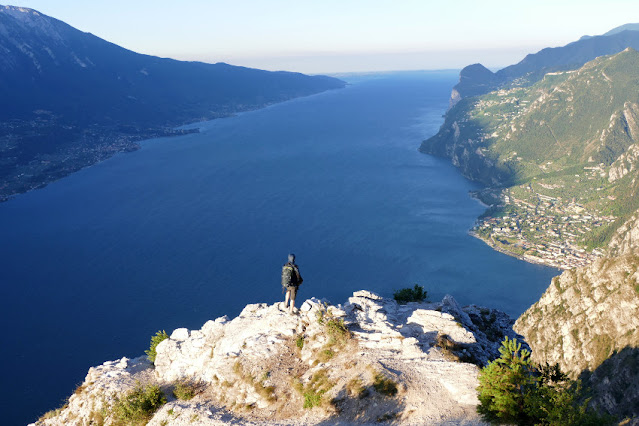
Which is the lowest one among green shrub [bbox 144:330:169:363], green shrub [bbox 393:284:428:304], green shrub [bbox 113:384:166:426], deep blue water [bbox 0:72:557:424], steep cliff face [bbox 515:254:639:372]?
deep blue water [bbox 0:72:557:424]

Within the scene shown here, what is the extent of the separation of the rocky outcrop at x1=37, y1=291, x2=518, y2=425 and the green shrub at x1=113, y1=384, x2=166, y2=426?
0.97 metres

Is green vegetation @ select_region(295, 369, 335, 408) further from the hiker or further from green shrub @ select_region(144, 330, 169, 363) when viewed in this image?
green shrub @ select_region(144, 330, 169, 363)

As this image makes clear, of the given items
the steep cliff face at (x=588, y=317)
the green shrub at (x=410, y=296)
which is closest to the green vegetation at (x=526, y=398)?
the green shrub at (x=410, y=296)

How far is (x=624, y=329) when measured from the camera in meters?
66.5

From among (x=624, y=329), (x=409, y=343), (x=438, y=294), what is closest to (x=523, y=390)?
(x=409, y=343)

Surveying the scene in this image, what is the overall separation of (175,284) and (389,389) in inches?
4902

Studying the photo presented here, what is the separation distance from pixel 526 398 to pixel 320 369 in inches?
410

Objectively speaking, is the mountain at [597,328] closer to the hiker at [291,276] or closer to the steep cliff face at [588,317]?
the steep cliff face at [588,317]

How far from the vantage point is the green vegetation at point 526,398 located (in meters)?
13.2

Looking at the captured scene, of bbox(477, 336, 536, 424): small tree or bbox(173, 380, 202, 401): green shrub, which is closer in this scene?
bbox(477, 336, 536, 424): small tree

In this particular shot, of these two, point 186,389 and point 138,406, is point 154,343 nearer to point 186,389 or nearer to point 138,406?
point 138,406

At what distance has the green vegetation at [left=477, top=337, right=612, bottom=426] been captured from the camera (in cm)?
1317

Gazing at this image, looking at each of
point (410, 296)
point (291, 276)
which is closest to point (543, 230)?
point (410, 296)

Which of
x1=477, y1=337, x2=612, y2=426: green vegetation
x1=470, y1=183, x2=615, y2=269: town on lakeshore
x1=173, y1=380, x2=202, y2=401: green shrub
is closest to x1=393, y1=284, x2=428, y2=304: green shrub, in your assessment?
x1=173, y1=380, x2=202, y2=401: green shrub
